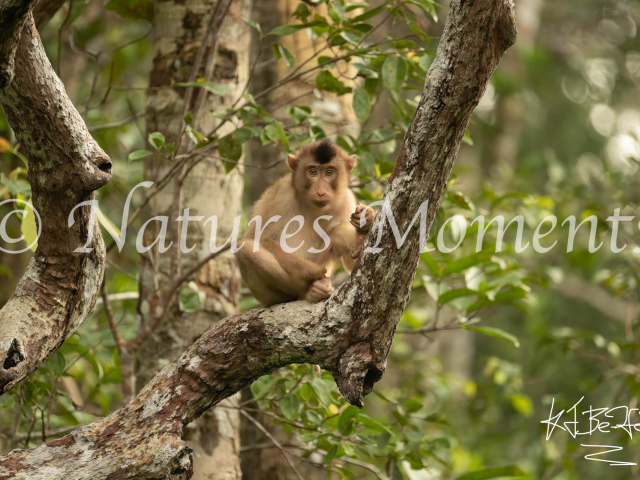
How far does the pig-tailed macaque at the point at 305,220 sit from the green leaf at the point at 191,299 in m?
0.40

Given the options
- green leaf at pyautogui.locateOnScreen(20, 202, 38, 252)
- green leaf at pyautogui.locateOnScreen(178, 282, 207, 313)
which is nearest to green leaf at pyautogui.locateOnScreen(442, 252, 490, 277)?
green leaf at pyautogui.locateOnScreen(178, 282, 207, 313)

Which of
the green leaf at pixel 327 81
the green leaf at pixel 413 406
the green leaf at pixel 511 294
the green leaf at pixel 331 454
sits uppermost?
the green leaf at pixel 327 81

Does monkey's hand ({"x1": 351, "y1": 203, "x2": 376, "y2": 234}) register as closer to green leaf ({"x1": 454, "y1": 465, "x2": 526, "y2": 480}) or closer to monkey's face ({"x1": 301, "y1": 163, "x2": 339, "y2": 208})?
monkey's face ({"x1": 301, "y1": 163, "x2": 339, "y2": 208})

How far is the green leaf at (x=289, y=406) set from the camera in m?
4.55

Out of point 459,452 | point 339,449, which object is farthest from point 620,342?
point 339,449

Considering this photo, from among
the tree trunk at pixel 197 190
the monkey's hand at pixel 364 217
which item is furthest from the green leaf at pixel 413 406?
the monkey's hand at pixel 364 217

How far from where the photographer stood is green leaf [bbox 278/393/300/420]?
4.55 metres

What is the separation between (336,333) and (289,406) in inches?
55.2

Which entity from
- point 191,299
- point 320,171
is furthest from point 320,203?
point 191,299

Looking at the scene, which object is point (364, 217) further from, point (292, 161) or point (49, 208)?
point (49, 208)

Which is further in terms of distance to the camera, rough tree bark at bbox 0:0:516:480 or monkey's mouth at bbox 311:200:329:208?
monkey's mouth at bbox 311:200:329:208

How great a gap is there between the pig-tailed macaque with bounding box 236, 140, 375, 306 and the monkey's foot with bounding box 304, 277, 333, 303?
0.34 m
